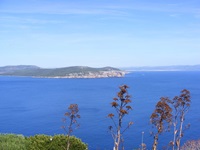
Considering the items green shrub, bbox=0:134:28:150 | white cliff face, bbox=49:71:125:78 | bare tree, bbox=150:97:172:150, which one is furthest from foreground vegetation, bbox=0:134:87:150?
white cliff face, bbox=49:71:125:78

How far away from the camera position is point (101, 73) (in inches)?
7505

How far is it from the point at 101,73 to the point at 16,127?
142m

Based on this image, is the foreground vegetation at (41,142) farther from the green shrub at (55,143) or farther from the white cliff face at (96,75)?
the white cliff face at (96,75)

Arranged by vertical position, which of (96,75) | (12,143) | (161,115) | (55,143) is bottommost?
(55,143)

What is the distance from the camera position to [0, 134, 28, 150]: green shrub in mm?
15508

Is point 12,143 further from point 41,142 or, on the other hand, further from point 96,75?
point 96,75

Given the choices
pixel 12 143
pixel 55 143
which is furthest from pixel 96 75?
pixel 12 143

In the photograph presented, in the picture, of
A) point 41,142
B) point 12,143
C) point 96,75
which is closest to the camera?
point 12,143

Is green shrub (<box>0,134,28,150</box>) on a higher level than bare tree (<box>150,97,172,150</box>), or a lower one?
lower

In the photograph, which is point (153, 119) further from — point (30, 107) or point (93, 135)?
point (30, 107)

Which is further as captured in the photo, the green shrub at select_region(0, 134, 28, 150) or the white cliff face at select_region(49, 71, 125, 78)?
the white cliff face at select_region(49, 71, 125, 78)

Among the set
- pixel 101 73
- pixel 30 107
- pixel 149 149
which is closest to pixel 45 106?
pixel 30 107

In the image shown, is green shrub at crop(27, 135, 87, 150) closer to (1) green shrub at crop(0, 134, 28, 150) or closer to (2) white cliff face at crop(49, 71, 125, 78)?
(1) green shrub at crop(0, 134, 28, 150)

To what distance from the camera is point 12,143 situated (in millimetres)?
16062
